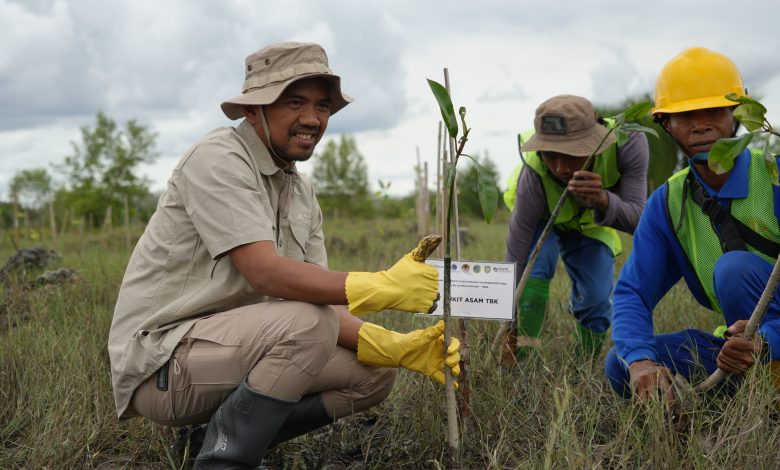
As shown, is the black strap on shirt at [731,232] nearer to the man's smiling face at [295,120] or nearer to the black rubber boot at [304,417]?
the man's smiling face at [295,120]

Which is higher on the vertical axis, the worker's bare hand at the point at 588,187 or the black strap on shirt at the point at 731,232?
the worker's bare hand at the point at 588,187

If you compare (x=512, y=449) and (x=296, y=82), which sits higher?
(x=296, y=82)

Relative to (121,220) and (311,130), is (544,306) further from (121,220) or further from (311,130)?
(121,220)

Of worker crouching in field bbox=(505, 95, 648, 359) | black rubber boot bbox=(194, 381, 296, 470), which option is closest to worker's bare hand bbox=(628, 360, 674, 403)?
worker crouching in field bbox=(505, 95, 648, 359)

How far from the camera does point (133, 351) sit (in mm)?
2123

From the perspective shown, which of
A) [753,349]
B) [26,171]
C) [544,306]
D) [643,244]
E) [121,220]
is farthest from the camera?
[26,171]

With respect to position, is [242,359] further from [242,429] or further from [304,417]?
[304,417]

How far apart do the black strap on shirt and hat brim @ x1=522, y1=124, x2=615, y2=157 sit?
0.56 metres

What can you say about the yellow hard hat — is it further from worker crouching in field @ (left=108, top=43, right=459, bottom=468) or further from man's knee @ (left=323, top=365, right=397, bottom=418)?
man's knee @ (left=323, top=365, right=397, bottom=418)

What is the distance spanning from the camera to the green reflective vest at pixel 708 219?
2.29 m

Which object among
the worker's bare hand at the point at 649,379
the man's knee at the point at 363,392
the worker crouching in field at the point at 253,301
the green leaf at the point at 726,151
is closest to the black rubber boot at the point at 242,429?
the worker crouching in field at the point at 253,301

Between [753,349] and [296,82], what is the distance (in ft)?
5.17

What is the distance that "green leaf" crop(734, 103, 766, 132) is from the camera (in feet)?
5.66

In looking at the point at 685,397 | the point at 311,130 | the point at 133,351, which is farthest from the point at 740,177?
the point at 133,351
